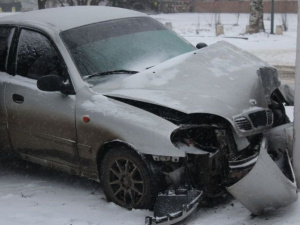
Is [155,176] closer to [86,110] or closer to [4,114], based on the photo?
[86,110]

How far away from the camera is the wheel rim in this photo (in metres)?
4.37

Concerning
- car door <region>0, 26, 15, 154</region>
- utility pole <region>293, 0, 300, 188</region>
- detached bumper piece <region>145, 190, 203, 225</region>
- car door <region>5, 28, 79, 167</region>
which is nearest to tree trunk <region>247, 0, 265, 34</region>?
car door <region>0, 26, 15, 154</region>

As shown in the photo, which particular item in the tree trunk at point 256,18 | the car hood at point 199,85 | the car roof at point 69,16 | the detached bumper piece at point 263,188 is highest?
the car roof at point 69,16

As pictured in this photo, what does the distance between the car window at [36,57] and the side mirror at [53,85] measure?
10.3 inches

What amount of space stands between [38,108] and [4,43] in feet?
3.42

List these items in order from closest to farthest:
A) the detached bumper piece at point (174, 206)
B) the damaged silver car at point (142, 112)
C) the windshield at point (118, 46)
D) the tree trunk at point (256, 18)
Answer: the detached bumper piece at point (174, 206) < the damaged silver car at point (142, 112) < the windshield at point (118, 46) < the tree trunk at point (256, 18)

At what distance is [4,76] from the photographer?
5.40 m

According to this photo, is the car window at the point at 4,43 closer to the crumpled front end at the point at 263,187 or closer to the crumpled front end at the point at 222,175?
the crumpled front end at the point at 222,175

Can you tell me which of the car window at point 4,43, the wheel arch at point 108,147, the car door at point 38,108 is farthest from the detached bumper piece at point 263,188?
A: the car window at point 4,43

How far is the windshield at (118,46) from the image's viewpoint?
5020 mm

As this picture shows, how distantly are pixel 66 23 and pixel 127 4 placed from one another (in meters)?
31.1

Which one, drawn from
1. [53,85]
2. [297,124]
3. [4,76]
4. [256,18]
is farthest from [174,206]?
[256,18]

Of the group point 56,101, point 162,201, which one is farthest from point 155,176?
point 56,101

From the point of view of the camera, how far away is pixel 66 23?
5.30 m
